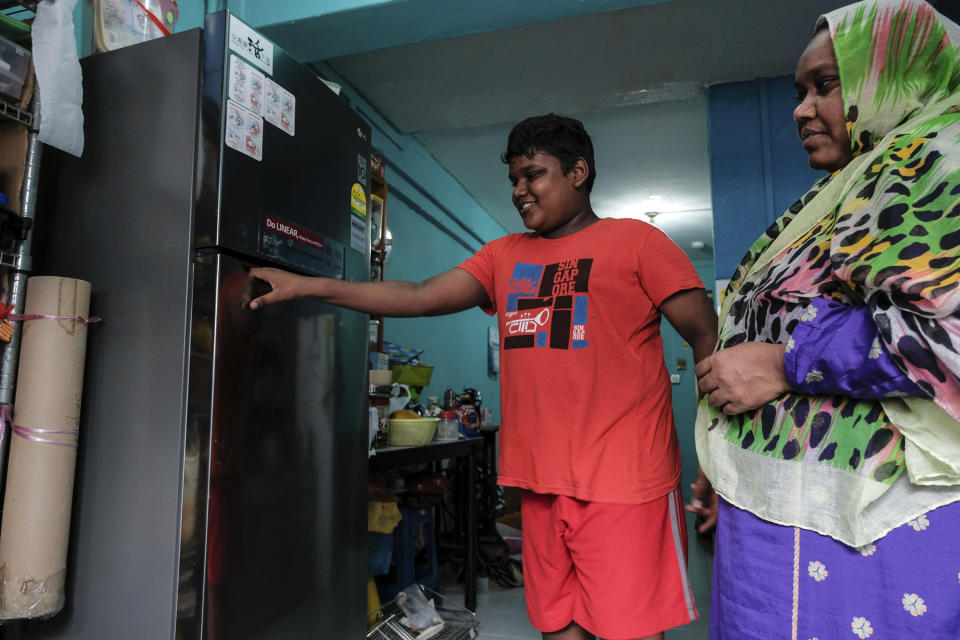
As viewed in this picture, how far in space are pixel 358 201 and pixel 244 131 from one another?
1.60 ft

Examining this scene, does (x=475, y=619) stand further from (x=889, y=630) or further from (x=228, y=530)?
(x=889, y=630)

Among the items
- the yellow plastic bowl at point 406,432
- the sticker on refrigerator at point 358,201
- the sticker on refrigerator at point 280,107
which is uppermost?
the sticker on refrigerator at point 280,107

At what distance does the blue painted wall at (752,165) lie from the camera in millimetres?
3520

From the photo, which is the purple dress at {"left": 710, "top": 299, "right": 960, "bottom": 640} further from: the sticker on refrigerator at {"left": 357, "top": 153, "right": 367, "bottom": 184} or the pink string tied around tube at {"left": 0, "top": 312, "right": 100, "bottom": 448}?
the sticker on refrigerator at {"left": 357, "top": 153, "right": 367, "bottom": 184}

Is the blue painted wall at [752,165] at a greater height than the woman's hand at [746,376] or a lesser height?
greater

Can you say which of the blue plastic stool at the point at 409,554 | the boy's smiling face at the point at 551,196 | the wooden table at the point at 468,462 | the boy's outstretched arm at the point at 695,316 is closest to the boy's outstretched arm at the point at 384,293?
the boy's smiling face at the point at 551,196

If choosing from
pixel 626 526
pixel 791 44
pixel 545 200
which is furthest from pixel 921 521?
→ pixel 791 44

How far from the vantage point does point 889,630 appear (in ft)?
2.24

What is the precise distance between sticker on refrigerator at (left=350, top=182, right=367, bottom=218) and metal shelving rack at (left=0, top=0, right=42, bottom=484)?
773 mm

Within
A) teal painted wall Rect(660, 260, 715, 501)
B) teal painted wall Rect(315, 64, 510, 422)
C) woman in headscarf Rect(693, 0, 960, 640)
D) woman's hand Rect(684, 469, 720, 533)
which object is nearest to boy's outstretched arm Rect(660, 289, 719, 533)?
woman's hand Rect(684, 469, 720, 533)

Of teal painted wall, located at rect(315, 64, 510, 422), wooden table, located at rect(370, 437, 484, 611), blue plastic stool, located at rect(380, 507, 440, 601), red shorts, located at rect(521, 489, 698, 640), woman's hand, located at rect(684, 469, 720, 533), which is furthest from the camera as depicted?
teal painted wall, located at rect(315, 64, 510, 422)

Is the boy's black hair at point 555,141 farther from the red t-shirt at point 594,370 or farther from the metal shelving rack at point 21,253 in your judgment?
the metal shelving rack at point 21,253

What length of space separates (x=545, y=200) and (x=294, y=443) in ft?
2.79

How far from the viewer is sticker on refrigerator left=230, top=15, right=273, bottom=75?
1.40 m
